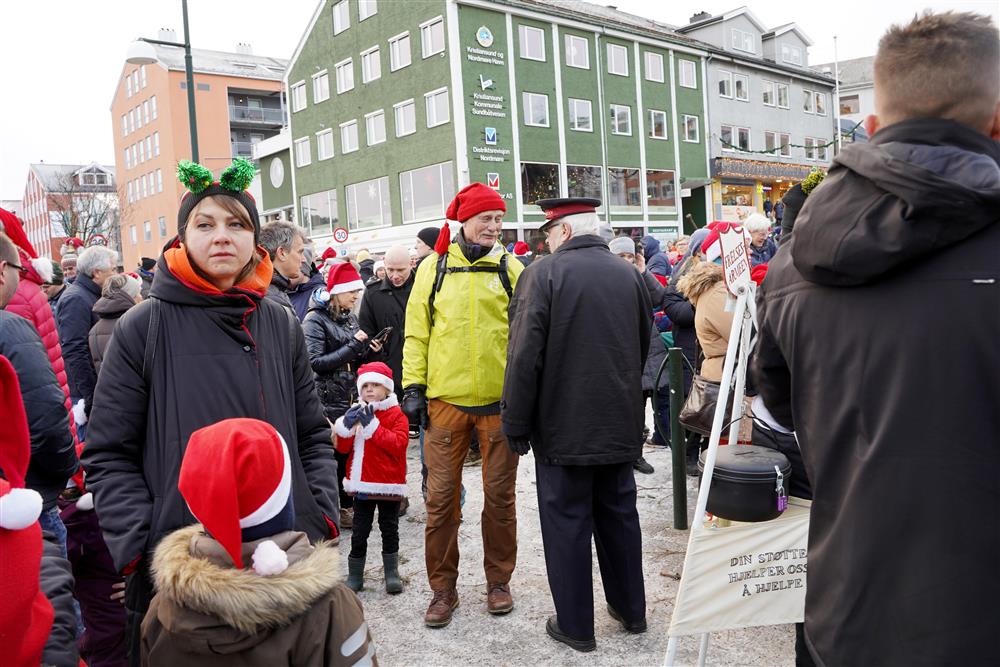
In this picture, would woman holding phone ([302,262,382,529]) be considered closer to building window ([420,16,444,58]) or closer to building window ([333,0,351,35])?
building window ([420,16,444,58])

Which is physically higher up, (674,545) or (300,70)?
(300,70)

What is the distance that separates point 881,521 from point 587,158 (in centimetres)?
3238

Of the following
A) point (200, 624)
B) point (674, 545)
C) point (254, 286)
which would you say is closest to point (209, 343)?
point (254, 286)

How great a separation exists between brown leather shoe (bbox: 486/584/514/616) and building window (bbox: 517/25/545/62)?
96.5 feet

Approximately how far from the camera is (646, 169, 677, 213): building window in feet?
115

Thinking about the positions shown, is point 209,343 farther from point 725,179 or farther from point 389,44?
point 725,179

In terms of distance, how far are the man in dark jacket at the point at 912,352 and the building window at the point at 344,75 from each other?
34.7 meters

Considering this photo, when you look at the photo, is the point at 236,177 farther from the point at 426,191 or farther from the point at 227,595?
the point at 426,191

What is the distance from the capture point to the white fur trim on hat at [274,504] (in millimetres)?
1898

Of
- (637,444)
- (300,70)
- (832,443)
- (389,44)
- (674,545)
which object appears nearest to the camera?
(832,443)

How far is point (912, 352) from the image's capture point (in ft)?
5.01

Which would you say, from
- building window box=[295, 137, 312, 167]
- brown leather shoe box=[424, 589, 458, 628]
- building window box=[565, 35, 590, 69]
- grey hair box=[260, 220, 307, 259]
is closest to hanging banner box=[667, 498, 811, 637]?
brown leather shoe box=[424, 589, 458, 628]

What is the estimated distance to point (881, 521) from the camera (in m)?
1.61

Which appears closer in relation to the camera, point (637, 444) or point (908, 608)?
point (908, 608)
